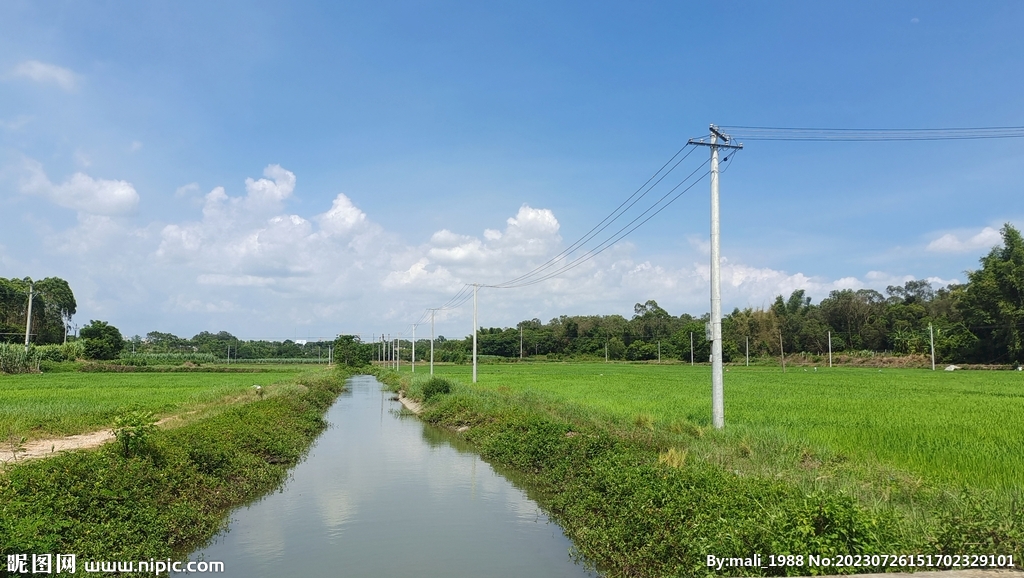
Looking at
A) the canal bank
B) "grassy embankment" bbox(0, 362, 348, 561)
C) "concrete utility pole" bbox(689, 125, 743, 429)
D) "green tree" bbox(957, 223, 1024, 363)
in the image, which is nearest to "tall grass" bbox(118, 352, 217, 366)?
"grassy embankment" bbox(0, 362, 348, 561)

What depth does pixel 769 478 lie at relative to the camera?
8766 mm

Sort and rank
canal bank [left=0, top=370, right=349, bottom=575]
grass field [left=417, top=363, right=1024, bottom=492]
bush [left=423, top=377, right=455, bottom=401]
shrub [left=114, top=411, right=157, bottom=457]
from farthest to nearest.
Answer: bush [left=423, top=377, right=455, bottom=401] < shrub [left=114, top=411, right=157, bottom=457] < grass field [left=417, top=363, right=1024, bottom=492] < canal bank [left=0, top=370, right=349, bottom=575]

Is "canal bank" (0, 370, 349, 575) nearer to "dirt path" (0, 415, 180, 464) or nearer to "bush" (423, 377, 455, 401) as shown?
A: "dirt path" (0, 415, 180, 464)

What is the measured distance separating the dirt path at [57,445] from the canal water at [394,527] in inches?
199

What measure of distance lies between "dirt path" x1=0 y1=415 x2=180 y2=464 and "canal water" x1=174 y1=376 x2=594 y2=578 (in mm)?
5055

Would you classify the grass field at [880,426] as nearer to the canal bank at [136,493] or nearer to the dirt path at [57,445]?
the canal bank at [136,493]

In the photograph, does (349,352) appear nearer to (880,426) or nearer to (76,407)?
(76,407)

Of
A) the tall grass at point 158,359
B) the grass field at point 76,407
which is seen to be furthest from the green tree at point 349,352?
the grass field at point 76,407

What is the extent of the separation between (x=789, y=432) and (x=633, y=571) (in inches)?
Answer: 337

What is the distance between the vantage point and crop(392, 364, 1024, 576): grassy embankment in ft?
19.7

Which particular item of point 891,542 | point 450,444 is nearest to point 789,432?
point 891,542

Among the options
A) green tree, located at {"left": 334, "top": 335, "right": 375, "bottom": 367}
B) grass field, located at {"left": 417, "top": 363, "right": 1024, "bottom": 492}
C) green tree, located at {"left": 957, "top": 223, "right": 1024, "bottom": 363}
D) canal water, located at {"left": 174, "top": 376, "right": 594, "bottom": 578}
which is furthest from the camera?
green tree, located at {"left": 334, "top": 335, "right": 375, "bottom": 367}

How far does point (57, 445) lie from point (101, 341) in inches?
2503

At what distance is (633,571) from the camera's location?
7.53 meters
